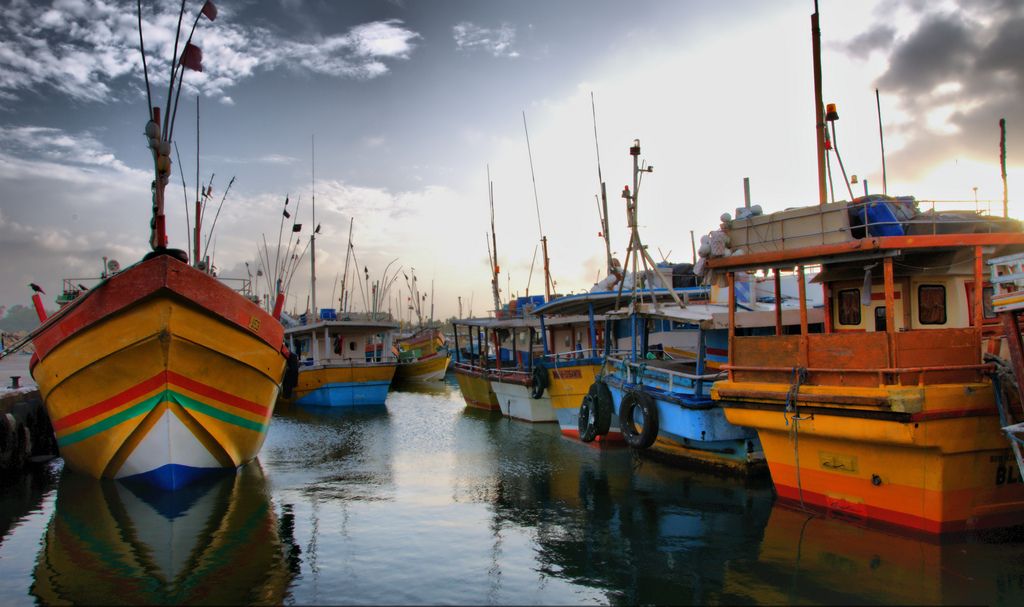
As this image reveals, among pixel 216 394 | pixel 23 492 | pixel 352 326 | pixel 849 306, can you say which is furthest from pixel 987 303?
pixel 352 326

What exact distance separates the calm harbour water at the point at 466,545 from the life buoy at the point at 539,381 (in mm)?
6220

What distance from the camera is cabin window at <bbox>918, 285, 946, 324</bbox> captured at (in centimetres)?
1045

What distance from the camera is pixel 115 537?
1016cm

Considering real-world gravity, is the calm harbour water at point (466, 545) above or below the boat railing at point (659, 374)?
below

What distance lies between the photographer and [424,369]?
146 feet

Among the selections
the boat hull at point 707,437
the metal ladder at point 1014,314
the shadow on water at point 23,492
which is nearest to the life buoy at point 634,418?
the boat hull at point 707,437

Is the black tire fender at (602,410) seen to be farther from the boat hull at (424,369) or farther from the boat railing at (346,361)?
the boat hull at (424,369)

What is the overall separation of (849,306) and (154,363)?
1215cm

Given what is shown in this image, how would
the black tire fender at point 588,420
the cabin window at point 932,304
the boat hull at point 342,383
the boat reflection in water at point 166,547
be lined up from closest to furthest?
the boat reflection in water at point 166,547 < the cabin window at point 932,304 < the black tire fender at point 588,420 < the boat hull at point 342,383

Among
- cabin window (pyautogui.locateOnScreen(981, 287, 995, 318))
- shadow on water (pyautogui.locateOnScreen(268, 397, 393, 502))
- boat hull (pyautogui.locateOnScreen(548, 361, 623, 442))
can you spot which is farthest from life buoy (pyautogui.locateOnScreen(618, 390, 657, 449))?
cabin window (pyautogui.locateOnScreen(981, 287, 995, 318))

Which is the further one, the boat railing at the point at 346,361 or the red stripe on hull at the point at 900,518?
the boat railing at the point at 346,361

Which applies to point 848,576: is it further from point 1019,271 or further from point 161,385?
point 161,385

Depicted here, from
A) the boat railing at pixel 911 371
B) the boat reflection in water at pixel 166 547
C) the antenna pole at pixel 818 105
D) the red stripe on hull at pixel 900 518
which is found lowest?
the boat reflection in water at pixel 166 547

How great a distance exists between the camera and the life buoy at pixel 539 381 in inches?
846
